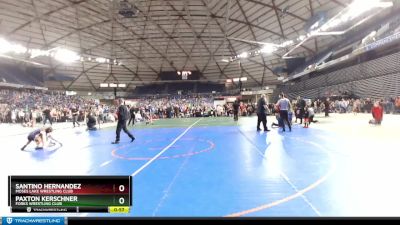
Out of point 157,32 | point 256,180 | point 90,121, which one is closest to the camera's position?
point 256,180

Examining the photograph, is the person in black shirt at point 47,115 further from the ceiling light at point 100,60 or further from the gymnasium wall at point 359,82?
the ceiling light at point 100,60

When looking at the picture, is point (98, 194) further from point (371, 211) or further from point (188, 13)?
point (188, 13)

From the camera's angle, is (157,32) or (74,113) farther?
(157,32)

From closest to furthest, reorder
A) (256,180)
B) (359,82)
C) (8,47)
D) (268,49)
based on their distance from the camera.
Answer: (256,180) < (359,82) < (8,47) < (268,49)

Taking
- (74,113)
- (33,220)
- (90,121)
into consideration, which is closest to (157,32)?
(90,121)

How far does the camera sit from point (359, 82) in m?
5.11

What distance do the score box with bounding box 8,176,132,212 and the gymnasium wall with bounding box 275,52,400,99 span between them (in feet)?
15.8

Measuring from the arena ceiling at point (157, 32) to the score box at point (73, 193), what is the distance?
572 centimetres

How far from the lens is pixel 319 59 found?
5730mm

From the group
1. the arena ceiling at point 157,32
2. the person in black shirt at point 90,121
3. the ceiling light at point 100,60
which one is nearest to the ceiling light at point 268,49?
the arena ceiling at point 157,32

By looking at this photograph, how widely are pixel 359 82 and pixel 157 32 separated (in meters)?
24.7

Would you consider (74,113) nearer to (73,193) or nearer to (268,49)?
(268,49)

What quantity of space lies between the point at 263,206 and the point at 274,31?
65.2 ft

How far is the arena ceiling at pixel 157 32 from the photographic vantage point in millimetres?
12344
